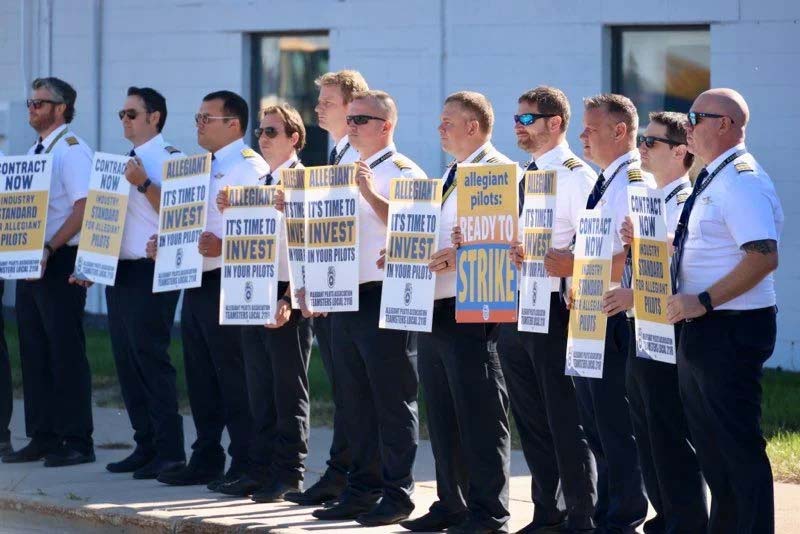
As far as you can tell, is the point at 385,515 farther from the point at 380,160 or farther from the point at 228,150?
the point at 228,150

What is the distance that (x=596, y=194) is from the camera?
7246 mm

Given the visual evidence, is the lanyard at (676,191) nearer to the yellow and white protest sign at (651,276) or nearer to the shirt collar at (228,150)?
the yellow and white protest sign at (651,276)

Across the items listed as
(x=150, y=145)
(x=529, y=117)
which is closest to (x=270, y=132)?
(x=150, y=145)

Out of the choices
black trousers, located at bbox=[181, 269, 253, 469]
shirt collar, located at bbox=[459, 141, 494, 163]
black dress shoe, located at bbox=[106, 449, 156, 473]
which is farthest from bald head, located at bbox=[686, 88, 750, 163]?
black dress shoe, located at bbox=[106, 449, 156, 473]

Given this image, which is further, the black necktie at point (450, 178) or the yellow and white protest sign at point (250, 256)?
the yellow and white protest sign at point (250, 256)

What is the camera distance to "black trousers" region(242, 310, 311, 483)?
8.73 metres

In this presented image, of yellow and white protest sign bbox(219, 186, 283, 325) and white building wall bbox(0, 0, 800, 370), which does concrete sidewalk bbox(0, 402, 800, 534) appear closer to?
yellow and white protest sign bbox(219, 186, 283, 325)

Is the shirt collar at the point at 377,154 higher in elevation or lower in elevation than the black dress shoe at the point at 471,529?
higher

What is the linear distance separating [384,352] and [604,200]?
1605 millimetres

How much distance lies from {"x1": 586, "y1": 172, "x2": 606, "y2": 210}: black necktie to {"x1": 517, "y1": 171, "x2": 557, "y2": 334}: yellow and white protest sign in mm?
171

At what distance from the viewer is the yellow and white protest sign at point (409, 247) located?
25.2 feet

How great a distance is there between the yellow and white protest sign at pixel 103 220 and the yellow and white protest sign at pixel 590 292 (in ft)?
11.3

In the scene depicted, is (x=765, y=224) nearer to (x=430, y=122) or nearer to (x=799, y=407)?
(x=799, y=407)

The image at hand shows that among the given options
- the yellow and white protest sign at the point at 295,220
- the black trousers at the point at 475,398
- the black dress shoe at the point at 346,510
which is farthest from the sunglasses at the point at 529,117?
the black dress shoe at the point at 346,510
